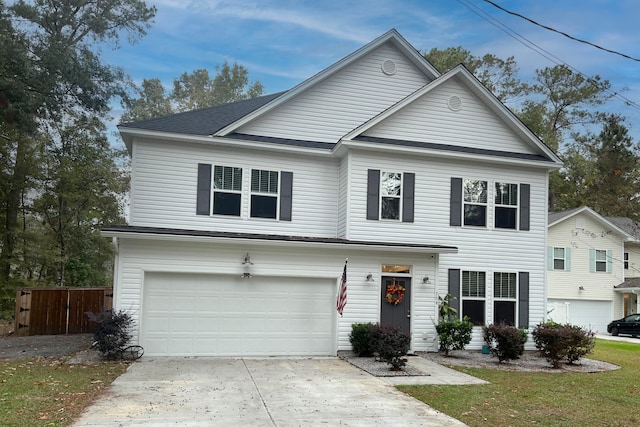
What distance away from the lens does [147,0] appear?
99.6 ft

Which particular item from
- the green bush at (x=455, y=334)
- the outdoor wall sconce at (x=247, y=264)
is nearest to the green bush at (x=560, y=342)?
the green bush at (x=455, y=334)

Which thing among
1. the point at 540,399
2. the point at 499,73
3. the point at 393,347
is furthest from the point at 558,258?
the point at 540,399

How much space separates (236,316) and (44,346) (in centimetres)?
516

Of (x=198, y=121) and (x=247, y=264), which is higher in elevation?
(x=198, y=121)

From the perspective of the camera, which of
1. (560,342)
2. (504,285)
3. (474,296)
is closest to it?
(560,342)

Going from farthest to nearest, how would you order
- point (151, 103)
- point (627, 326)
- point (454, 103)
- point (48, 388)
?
point (151, 103), point (627, 326), point (454, 103), point (48, 388)

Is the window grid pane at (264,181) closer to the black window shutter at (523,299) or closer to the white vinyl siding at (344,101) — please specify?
the white vinyl siding at (344,101)

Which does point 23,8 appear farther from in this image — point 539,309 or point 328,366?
point 539,309

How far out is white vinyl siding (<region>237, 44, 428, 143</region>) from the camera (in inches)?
619

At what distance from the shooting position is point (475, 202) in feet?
52.1

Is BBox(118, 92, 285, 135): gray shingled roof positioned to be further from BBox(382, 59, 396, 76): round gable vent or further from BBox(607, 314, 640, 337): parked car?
BBox(607, 314, 640, 337): parked car

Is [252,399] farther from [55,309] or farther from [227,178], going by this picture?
[55,309]

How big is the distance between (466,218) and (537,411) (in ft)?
26.5

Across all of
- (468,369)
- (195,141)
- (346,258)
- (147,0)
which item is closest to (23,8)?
(147,0)
